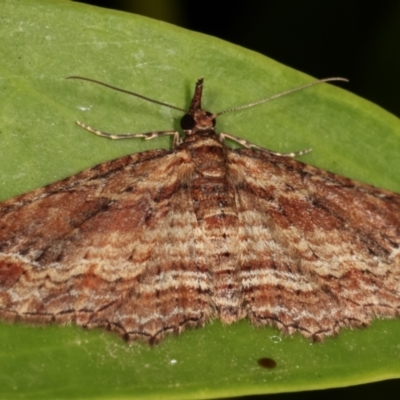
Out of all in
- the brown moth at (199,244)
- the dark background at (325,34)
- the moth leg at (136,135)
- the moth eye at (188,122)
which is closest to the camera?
the brown moth at (199,244)

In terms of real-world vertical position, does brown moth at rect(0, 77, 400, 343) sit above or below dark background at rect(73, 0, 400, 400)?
below

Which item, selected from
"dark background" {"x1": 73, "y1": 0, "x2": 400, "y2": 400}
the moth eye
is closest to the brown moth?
the moth eye

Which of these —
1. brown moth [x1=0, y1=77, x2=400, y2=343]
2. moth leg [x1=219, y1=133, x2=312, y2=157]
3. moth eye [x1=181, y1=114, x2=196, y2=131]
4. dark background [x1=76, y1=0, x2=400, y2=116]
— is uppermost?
dark background [x1=76, y1=0, x2=400, y2=116]

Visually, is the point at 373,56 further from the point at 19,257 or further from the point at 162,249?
the point at 19,257

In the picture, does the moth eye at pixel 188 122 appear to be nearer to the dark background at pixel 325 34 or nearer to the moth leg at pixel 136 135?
the moth leg at pixel 136 135

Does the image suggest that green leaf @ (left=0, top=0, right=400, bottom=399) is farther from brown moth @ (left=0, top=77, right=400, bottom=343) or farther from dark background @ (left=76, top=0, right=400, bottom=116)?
dark background @ (left=76, top=0, right=400, bottom=116)

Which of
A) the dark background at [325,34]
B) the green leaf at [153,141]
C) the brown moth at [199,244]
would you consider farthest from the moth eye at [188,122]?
the dark background at [325,34]
